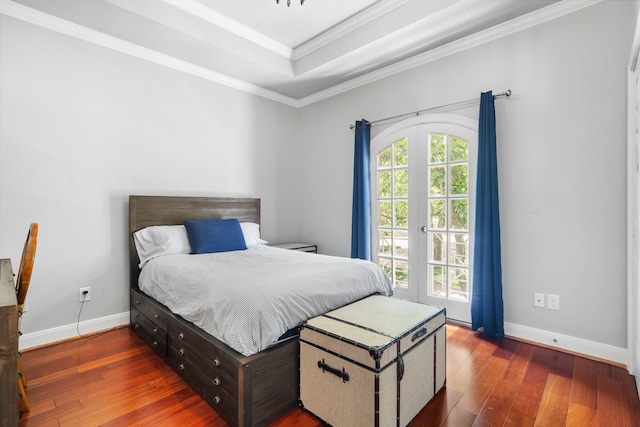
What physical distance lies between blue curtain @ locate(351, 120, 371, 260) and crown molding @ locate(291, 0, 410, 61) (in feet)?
2.97

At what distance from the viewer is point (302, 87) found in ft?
13.1

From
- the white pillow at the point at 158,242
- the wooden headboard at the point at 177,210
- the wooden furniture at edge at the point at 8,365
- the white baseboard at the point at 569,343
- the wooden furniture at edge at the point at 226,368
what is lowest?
the white baseboard at the point at 569,343

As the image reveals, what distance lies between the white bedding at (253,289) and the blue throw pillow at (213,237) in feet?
0.63

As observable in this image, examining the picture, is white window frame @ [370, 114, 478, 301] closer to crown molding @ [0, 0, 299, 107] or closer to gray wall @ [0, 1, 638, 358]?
gray wall @ [0, 1, 638, 358]

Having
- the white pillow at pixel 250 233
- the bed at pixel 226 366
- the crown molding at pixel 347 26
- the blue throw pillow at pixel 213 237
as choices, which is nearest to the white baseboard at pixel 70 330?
the bed at pixel 226 366

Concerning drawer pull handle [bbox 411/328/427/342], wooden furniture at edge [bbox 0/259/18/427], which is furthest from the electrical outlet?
drawer pull handle [bbox 411/328/427/342]

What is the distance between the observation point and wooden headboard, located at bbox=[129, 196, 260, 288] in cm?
297

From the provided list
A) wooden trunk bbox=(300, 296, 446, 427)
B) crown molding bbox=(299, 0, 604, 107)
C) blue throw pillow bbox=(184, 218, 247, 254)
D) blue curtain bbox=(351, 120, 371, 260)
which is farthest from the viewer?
blue curtain bbox=(351, 120, 371, 260)

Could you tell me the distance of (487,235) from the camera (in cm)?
266

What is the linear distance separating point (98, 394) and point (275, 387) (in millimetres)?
1122

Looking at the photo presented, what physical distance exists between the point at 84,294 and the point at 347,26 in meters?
3.40

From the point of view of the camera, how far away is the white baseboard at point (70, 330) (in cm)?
249

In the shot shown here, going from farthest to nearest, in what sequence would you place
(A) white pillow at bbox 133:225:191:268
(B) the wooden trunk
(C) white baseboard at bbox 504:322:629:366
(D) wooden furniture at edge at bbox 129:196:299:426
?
(A) white pillow at bbox 133:225:191:268, (C) white baseboard at bbox 504:322:629:366, (D) wooden furniture at edge at bbox 129:196:299:426, (B) the wooden trunk

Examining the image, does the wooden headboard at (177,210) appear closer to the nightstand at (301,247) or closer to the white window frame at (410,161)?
the nightstand at (301,247)
